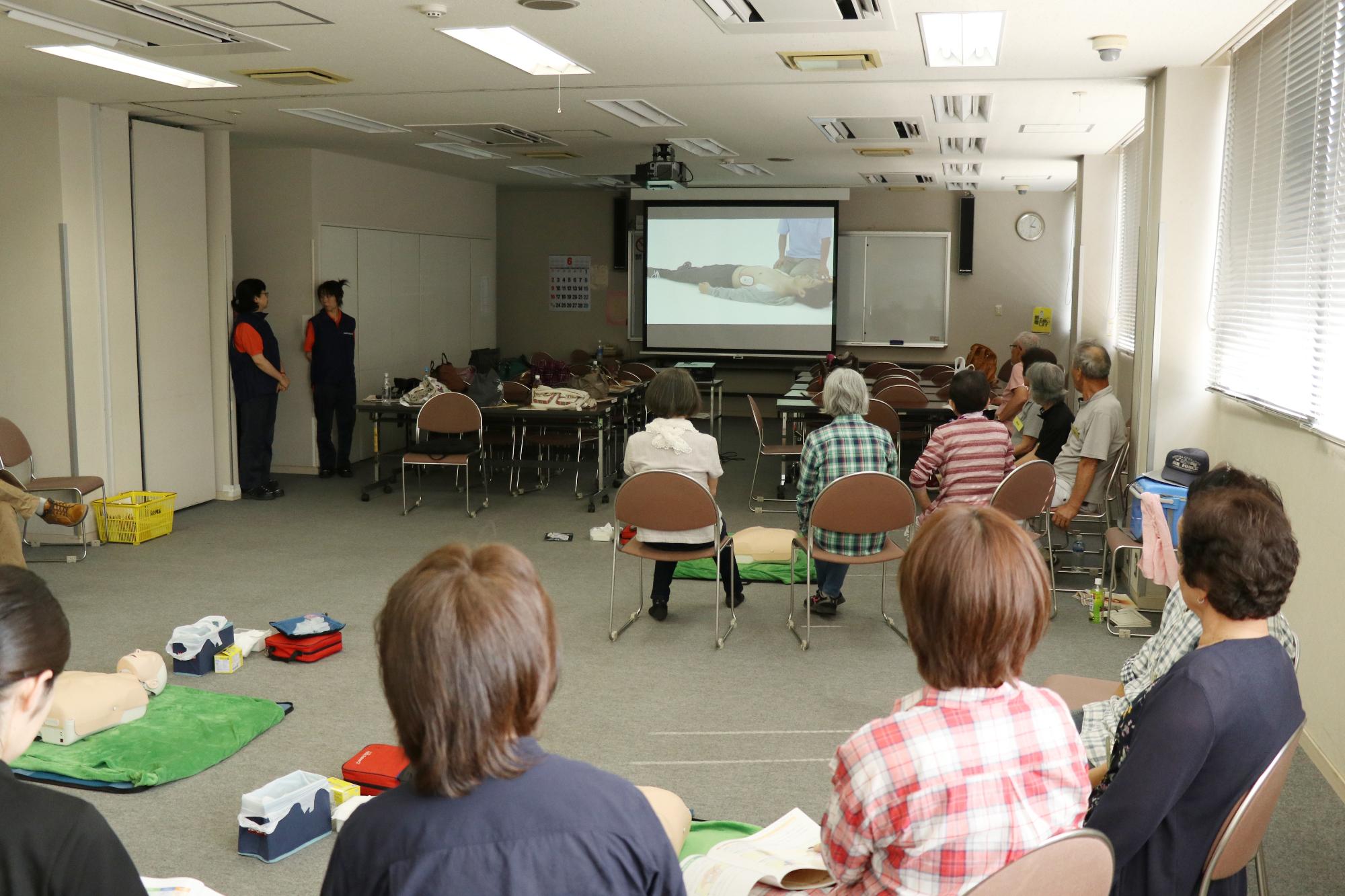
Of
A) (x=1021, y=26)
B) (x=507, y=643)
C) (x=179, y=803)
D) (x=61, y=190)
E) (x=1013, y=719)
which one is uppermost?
(x=1021, y=26)

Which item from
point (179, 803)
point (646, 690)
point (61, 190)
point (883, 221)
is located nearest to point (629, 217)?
point (883, 221)

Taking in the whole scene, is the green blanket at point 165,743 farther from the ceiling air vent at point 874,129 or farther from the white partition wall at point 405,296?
the white partition wall at point 405,296

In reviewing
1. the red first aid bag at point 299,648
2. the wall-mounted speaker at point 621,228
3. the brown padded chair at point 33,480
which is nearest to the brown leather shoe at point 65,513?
the brown padded chair at point 33,480

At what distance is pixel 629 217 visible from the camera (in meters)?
14.3

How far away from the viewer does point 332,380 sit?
961 centimetres

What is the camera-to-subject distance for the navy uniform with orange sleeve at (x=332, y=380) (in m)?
9.54

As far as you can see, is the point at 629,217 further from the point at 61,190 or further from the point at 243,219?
the point at 61,190

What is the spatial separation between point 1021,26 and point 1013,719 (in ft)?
13.6

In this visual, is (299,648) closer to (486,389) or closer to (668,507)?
(668,507)

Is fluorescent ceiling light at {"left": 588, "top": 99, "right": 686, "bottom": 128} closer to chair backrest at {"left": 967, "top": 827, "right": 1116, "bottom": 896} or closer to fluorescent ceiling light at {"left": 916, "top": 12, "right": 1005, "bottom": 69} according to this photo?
fluorescent ceiling light at {"left": 916, "top": 12, "right": 1005, "bottom": 69}

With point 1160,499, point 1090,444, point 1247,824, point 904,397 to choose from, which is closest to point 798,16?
point 1160,499

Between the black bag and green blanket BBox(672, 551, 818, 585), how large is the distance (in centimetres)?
291

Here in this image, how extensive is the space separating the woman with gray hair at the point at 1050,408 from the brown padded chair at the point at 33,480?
19.0ft

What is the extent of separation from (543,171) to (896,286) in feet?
15.3
